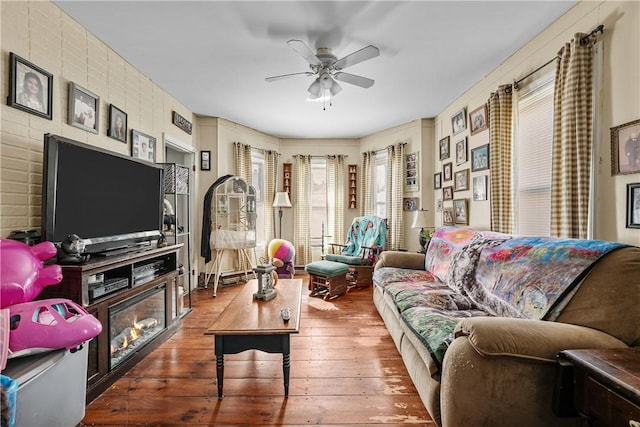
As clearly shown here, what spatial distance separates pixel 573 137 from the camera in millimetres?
2031

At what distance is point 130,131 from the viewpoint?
3033mm

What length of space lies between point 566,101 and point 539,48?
733 millimetres

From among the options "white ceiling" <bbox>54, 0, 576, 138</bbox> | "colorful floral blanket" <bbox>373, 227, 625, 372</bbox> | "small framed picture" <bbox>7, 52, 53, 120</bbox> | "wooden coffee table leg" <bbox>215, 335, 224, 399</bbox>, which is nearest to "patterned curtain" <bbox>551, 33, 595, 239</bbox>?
"colorful floral blanket" <bbox>373, 227, 625, 372</bbox>

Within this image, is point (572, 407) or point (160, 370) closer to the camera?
point (572, 407)

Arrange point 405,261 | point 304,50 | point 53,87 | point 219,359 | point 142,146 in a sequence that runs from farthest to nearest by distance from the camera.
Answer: point 405,261
point 142,146
point 304,50
point 53,87
point 219,359

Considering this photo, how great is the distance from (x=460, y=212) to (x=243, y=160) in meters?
3.43

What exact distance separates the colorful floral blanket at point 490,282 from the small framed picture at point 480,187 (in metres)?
0.71

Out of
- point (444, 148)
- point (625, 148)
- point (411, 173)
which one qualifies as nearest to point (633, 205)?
point (625, 148)

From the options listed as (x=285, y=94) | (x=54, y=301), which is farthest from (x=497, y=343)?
(x=285, y=94)

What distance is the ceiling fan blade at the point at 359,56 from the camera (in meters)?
2.22

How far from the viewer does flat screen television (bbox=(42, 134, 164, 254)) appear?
1841 mm

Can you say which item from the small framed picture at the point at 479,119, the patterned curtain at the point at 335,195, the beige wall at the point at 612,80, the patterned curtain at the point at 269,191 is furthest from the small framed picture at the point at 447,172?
the patterned curtain at the point at 269,191

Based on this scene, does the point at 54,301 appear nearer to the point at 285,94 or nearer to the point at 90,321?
the point at 90,321

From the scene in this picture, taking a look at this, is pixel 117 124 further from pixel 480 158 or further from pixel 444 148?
pixel 444 148
